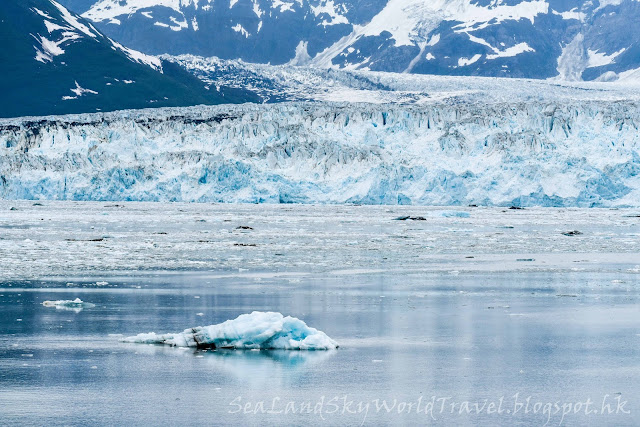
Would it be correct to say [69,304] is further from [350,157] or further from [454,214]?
[350,157]

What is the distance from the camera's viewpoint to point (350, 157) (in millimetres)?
33438

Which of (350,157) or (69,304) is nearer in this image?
(69,304)

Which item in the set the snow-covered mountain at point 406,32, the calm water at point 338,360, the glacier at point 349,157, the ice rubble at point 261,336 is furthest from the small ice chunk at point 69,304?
the snow-covered mountain at point 406,32

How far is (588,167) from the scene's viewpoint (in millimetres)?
30594

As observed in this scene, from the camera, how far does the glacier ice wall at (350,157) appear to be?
31688 millimetres

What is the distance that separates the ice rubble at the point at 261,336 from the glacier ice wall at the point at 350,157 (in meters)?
25.6

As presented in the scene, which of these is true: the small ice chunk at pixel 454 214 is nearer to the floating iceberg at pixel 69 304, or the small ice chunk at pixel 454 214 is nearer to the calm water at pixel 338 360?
the calm water at pixel 338 360

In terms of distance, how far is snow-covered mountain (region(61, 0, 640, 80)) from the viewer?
15588 cm

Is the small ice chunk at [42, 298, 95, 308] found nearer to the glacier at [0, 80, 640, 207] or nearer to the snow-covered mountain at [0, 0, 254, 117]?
the glacier at [0, 80, 640, 207]

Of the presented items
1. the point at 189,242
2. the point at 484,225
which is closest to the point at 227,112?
the point at 484,225

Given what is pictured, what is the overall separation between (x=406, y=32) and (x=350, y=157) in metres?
149

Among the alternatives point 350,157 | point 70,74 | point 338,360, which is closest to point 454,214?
point 350,157

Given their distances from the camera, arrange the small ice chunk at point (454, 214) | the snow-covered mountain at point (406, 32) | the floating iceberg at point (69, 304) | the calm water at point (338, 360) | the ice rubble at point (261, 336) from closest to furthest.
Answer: the calm water at point (338, 360) → the ice rubble at point (261, 336) → the floating iceberg at point (69, 304) → the small ice chunk at point (454, 214) → the snow-covered mountain at point (406, 32)

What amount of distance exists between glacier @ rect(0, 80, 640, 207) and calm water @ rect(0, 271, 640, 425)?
73.8 ft
